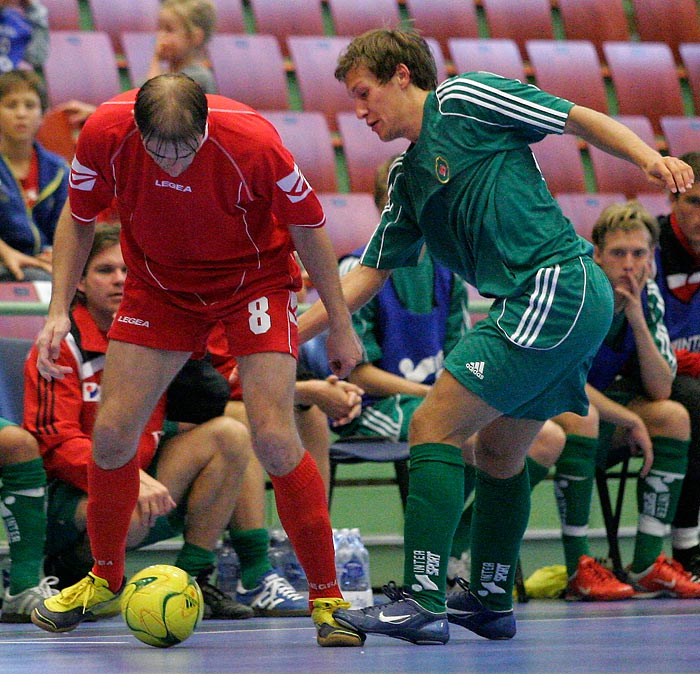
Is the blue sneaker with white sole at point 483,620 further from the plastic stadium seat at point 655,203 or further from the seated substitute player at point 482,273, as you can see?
the plastic stadium seat at point 655,203

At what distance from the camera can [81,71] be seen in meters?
6.54

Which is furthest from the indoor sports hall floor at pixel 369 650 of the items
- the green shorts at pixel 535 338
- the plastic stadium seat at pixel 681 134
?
the plastic stadium seat at pixel 681 134

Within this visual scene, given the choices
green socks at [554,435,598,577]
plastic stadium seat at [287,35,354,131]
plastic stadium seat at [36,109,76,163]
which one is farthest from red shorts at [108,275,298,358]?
plastic stadium seat at [287,35,354,131]

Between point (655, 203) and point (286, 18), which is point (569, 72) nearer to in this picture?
point (655, 203)

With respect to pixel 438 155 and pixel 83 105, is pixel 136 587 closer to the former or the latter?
pixel 438 155

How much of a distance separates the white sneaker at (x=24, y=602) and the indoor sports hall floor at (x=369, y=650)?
10 centimetres

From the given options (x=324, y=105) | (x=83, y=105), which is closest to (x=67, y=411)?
(x=83, y=105)

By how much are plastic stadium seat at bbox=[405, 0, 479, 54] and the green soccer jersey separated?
5.13 metres

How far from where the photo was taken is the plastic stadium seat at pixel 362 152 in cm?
661

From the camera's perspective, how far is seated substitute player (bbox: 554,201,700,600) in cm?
435

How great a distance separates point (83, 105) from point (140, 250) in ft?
11.2

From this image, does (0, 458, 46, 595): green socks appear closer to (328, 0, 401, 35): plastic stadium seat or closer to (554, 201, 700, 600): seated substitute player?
(554, 201, 700, 600): seated substitute player

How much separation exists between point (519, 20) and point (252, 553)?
17.4 ft

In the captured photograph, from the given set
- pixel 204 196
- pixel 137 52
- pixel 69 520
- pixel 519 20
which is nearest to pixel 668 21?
pixel 519 20
